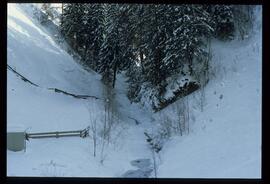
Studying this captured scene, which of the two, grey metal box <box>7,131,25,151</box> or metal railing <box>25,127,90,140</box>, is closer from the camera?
grey metal box <box>7,131,25,151</box>

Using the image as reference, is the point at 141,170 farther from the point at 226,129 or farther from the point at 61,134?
the point at 61,134

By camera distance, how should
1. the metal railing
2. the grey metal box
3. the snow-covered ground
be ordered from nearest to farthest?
the snow-covered ground
the grey metal box
the metal railing

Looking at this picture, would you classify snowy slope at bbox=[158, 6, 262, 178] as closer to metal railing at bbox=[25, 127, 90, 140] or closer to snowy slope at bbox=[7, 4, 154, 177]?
snowy slope at bbox=[7, 4, 154, 177]

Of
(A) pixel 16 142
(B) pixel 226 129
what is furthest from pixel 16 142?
(B) pixel 226 129

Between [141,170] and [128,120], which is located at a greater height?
[128,120]

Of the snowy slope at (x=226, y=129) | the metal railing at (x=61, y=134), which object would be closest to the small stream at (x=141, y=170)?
the snowy slope at (x=226, y=129)

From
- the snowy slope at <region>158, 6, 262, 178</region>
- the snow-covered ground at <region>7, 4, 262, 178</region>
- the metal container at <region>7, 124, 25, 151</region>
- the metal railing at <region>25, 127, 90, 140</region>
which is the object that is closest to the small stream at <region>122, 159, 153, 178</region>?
the snow-covered ground at <region>7, 4, 262, 178</region>

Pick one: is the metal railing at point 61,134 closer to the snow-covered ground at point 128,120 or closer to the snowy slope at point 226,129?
the snow-covered ground at point 128,120
